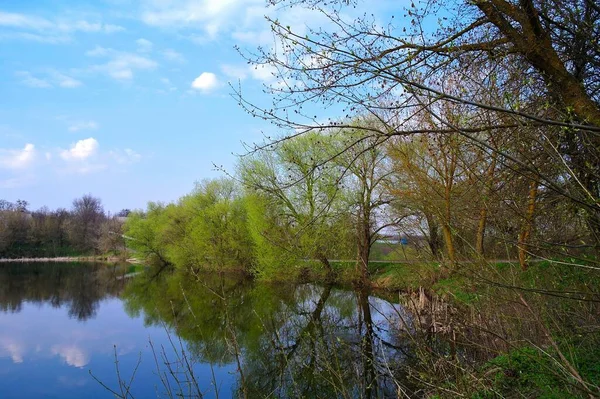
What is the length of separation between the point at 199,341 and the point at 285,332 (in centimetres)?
525

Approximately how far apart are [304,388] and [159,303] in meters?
Result: 14.1

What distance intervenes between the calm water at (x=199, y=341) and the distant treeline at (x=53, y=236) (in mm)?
37799

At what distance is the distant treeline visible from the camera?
206ft

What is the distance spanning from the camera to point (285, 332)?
9.01 m

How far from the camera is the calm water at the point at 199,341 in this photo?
16.3 ft

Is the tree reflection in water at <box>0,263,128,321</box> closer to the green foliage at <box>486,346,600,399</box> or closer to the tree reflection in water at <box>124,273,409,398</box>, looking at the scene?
the tree reflection in water at <box>124,273,409,398</box>

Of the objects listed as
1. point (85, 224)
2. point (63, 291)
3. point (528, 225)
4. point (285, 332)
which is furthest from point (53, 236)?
point (528, 225)

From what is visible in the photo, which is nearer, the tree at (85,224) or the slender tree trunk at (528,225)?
the slender tree trunk at (528,225)

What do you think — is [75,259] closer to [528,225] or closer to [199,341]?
[199,341]

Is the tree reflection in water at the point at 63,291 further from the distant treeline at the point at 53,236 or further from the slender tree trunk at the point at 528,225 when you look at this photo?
the distant treeline at the point at 53,236

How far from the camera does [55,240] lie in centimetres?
6756

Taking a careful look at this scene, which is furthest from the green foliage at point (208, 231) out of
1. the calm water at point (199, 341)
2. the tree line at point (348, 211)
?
the calm water at point (199, 341)

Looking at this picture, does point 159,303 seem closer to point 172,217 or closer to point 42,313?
point 42,313

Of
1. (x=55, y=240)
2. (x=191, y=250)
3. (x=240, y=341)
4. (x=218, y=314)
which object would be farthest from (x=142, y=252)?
(x=240, y=341)
